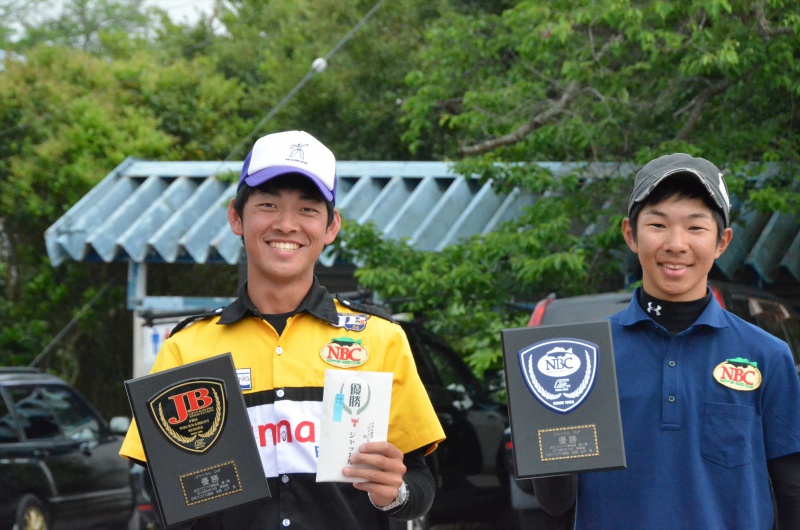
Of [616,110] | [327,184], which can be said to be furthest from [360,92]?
[327,184]

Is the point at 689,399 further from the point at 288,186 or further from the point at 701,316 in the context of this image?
the point at 288,186

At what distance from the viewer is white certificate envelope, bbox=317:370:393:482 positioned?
9.30 ft

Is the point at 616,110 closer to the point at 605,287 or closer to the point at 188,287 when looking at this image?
the point at 605,287

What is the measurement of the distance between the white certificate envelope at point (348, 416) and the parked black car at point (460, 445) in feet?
20.3

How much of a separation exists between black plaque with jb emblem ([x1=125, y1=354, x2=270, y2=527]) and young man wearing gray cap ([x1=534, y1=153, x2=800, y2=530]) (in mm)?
753

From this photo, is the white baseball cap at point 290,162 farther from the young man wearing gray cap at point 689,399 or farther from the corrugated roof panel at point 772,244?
the corrugated roof panel at point 772,244

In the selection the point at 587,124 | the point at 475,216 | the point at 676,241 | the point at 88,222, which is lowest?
the point at 676,241

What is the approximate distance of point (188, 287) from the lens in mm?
16906

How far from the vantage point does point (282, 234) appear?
10.2 feet

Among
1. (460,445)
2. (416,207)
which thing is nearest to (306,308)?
(460,445)

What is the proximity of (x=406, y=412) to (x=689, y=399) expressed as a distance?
0.72 meters

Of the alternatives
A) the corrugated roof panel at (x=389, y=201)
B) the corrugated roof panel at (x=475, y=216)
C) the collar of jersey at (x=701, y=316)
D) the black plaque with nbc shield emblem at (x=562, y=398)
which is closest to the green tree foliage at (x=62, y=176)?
Answer: the corrugated roof panel at (x=389, y=201)

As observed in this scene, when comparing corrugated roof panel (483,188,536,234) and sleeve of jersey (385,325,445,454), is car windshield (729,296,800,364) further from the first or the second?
sleeve of jersey (385,325,445,454)

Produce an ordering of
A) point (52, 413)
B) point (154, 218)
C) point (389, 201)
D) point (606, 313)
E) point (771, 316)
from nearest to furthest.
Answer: point (606, 313) → point (771, 316) → point (52, 413) → point (389, 201) → point (154, 218)
